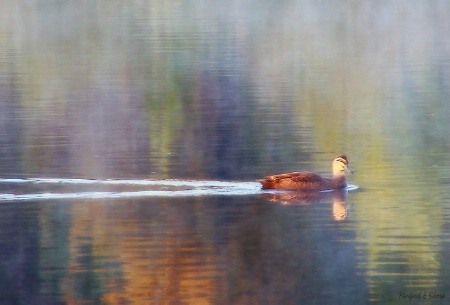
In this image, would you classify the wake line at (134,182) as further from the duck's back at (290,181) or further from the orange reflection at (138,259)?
the orange reflection at (138,259)

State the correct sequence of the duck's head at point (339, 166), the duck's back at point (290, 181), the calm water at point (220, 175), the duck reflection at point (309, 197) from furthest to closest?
the duck's head at point (339, 166)
the duck's back at point (290, 181)
the duck reflection at point (309, 197)
the calm water at point (220, 175)

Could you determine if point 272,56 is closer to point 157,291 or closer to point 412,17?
point 412,17

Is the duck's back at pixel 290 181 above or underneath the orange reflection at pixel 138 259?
above

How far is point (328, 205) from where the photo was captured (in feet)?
48.5

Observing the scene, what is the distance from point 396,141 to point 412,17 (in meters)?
28.5

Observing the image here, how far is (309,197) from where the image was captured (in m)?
15.3

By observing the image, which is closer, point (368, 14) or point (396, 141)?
point (396, 141)

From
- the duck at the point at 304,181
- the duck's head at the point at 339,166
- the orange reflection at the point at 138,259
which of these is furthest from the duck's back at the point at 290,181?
the orange reflection at the point at 138,259

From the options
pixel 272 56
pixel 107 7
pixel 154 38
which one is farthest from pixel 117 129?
pixel 107 7

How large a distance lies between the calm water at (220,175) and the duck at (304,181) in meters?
0.14

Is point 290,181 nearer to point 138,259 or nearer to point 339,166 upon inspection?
point 339,166

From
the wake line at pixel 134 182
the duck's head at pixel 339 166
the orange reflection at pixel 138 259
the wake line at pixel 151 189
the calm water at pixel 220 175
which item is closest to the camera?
the orange reflection at pixel 138 259

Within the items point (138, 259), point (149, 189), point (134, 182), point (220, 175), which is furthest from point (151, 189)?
point (138, 259)

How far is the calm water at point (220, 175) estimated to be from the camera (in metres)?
11.8
